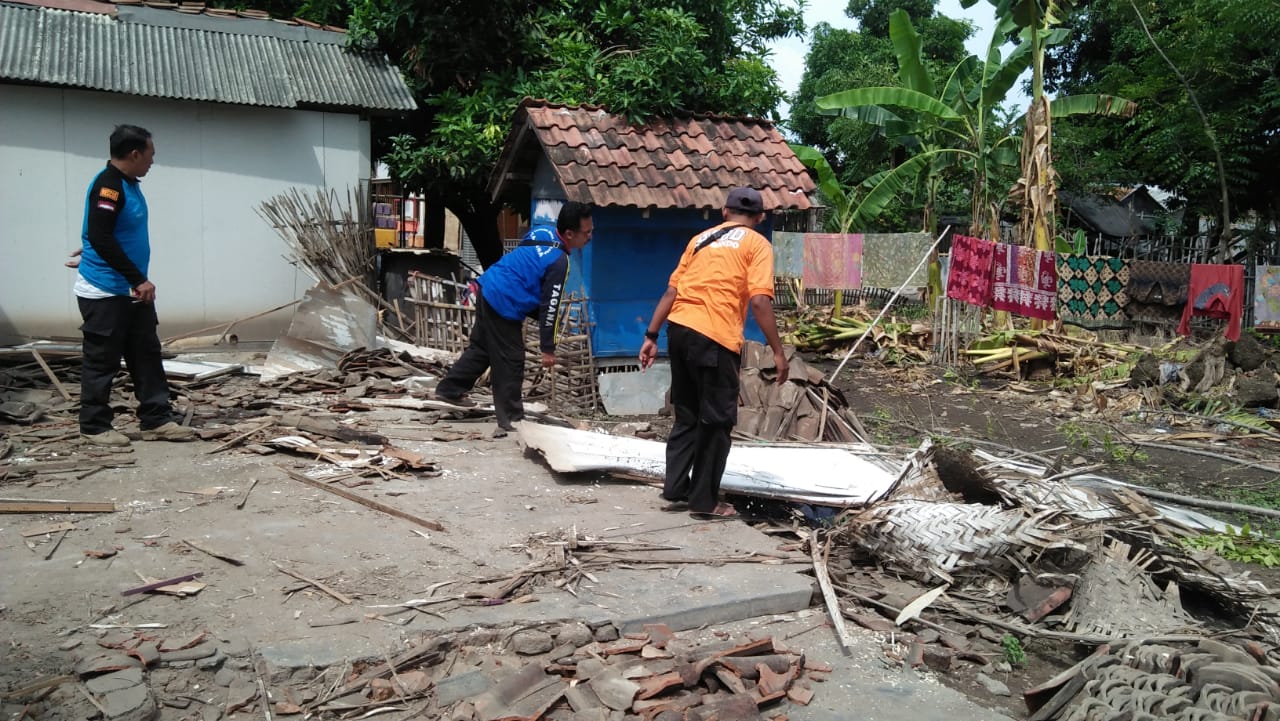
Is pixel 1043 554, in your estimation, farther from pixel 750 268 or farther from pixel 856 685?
pixel 750 268

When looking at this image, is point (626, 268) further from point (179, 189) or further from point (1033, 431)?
point (179, 189)

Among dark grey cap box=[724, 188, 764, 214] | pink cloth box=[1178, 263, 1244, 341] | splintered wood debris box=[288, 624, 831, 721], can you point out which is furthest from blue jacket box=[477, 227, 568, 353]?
pink cloth box=[1178, 263, 1244, 341]

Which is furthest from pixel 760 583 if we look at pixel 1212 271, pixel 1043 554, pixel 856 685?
pixel 1212 271

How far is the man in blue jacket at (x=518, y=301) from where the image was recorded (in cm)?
677

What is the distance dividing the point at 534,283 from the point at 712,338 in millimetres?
2183

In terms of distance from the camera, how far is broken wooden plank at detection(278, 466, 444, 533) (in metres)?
4.71

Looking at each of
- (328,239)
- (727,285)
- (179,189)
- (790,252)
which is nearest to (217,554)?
(727,285)

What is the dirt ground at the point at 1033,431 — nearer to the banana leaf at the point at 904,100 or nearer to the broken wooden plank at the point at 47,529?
the broken wooden plank at the point at 47,529

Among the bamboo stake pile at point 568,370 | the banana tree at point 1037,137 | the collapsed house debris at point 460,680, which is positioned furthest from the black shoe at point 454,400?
the banana tree at point 1037,137

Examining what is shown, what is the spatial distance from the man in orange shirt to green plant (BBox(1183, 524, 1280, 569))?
301cm

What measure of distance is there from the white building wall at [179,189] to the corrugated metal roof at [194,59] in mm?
360

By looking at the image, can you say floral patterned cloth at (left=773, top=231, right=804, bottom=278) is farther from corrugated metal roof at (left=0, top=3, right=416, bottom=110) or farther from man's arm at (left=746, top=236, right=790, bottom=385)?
man's arm at (left=746, top=236, right=790, bottom=385)

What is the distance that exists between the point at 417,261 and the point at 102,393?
7330mm

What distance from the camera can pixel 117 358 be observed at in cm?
583
